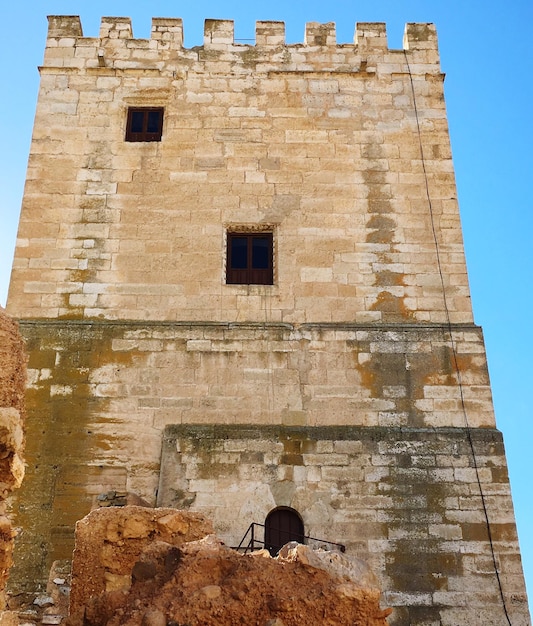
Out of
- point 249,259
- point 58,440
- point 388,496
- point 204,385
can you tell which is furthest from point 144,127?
point 388,496

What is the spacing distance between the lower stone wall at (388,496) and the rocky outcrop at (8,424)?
4017mm

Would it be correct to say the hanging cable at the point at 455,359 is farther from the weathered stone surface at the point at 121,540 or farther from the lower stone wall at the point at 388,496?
the weathered stone surface at the point at 121,540

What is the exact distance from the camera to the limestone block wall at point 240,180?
30.8ft

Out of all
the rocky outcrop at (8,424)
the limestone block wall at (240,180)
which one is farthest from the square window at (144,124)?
the rocky outcrop at (8,424)

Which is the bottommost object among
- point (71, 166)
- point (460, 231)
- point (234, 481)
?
point (234, 481)

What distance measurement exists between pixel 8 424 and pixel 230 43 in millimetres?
8239

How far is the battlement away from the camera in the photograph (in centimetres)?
1084

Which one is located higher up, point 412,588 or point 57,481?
point 57,481

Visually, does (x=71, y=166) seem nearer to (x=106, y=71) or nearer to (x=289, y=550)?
(x=106, y=71)

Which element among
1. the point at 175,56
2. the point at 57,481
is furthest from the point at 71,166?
the point at 57,481

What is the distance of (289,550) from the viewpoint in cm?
504

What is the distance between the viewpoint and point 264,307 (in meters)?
9.29

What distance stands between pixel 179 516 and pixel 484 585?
3696 mm

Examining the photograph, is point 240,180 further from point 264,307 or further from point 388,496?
point 388,496
